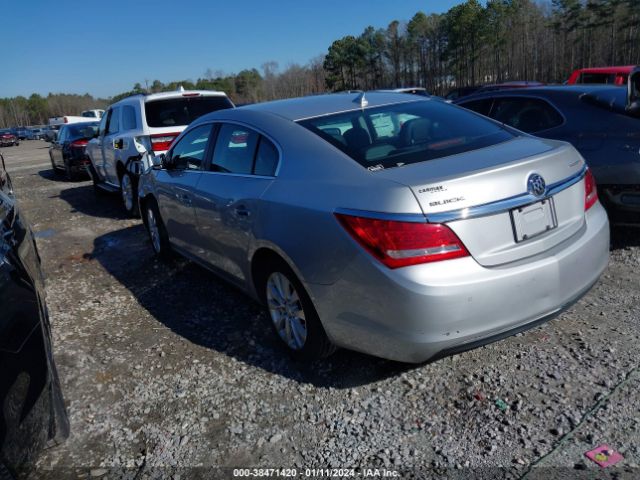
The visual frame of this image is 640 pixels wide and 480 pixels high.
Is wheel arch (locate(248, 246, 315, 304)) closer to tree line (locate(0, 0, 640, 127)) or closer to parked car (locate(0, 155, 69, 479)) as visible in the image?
parked car (locate(0, 155, 69, 479))

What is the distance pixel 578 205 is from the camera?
2.98 metres

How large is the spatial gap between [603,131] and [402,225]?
10.4ft

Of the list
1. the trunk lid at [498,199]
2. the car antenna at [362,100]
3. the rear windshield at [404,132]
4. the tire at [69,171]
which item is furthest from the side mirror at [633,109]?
the tire at [69,171]

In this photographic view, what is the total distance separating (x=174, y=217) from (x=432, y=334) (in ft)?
10.5

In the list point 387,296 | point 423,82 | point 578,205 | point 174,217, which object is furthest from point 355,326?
point 423,82

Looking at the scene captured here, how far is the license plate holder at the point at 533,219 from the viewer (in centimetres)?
262

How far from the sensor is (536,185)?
2699 mm

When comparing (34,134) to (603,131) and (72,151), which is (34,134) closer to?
(72,151)

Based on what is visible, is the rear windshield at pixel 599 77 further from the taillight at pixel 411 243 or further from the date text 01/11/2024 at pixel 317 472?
the date text 01/11/2024 at pixel 317 472

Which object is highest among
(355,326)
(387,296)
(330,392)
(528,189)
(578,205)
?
(528,189)

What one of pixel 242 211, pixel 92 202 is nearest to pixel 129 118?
pixel 92 202

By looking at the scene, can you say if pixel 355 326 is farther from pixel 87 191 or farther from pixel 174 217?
pixel 87 191

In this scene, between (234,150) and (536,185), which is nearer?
(536,185)

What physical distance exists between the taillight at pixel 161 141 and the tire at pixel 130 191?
70cm
